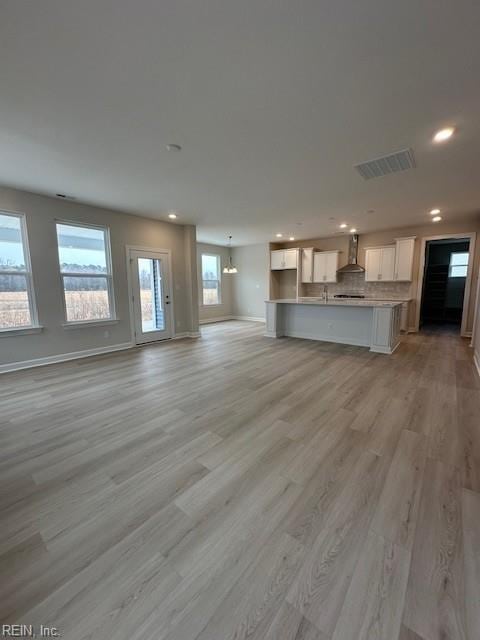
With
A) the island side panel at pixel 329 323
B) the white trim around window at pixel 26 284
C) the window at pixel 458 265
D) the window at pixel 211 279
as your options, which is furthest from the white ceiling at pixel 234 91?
the window at pixel 458 265

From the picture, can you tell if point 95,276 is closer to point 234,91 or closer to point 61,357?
point 61,357

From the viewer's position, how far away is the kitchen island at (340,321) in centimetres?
500

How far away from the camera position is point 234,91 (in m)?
2.04

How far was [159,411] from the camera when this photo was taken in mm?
2785

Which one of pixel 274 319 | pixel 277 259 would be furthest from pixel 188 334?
pixel 277 259

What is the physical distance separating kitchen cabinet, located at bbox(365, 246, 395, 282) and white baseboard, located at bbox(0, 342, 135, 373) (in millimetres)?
6443

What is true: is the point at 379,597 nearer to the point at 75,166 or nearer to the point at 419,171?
the point at 419,171

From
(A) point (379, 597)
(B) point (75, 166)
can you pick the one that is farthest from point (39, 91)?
(A) point (379, 597)

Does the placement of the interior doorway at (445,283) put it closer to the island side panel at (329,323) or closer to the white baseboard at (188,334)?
the island side panel at (329,323)

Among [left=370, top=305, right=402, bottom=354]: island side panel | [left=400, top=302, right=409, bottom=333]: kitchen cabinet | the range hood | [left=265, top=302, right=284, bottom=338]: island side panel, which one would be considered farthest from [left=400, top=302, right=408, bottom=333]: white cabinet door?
[left=265, top=302, right=284, bottom=338]: island side panel

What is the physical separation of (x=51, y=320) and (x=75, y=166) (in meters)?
2.62

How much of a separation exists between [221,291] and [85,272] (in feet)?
16.7

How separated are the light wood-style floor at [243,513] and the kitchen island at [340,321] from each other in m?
1.87

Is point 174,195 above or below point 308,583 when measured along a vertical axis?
above
